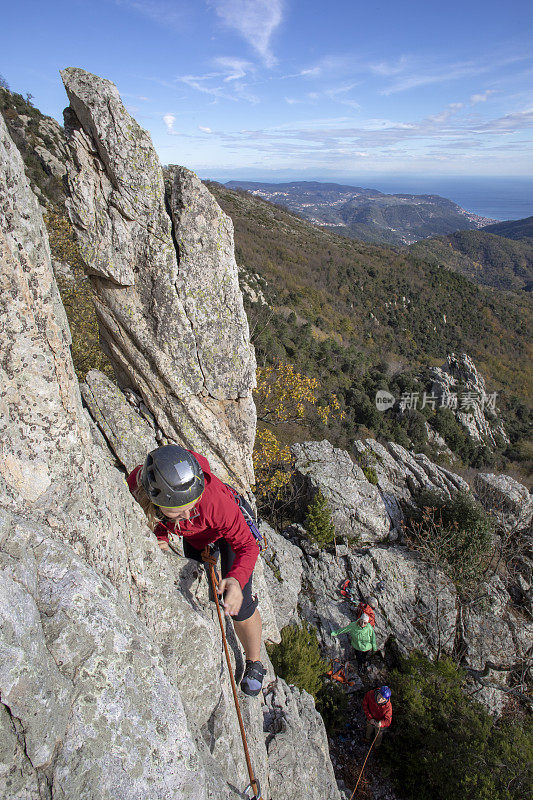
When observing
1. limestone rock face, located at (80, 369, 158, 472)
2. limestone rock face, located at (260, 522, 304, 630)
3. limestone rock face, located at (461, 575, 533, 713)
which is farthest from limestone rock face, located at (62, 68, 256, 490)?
limestone rock face, located at (461, 575, 533, 713)

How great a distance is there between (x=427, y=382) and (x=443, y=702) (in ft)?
144

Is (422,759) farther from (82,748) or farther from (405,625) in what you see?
(82,748)

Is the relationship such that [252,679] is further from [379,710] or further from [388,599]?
[388,599]

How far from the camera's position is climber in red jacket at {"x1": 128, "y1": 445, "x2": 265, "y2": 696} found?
4254 millimetres

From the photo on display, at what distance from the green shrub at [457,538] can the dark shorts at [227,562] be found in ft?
33.3

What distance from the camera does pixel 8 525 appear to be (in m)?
3.06

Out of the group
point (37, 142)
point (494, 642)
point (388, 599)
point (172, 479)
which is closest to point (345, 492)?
point (388, 599)

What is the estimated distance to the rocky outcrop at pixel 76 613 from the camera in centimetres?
255

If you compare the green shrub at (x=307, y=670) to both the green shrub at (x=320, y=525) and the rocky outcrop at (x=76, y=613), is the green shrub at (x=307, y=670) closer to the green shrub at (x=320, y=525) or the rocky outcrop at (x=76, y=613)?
the rocky outcrop at (x=76, y=613)

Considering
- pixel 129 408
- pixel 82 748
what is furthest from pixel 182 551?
pixel 82 748

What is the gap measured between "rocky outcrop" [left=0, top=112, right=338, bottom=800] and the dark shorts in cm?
37

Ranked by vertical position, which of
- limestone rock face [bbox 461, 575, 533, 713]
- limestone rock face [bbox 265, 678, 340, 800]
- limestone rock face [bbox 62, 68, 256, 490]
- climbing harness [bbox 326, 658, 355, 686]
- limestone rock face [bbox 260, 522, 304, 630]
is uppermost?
limestone rock face [bbox 62, 68, 256, 490]

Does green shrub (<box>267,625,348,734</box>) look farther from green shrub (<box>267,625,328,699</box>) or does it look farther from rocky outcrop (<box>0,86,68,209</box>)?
rocky outcrop (<box>0,86,68,209</box>)

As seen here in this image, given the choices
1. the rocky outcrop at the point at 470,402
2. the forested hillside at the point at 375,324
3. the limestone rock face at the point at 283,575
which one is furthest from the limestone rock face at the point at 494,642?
the rocky outcrop at the point at 470,402
